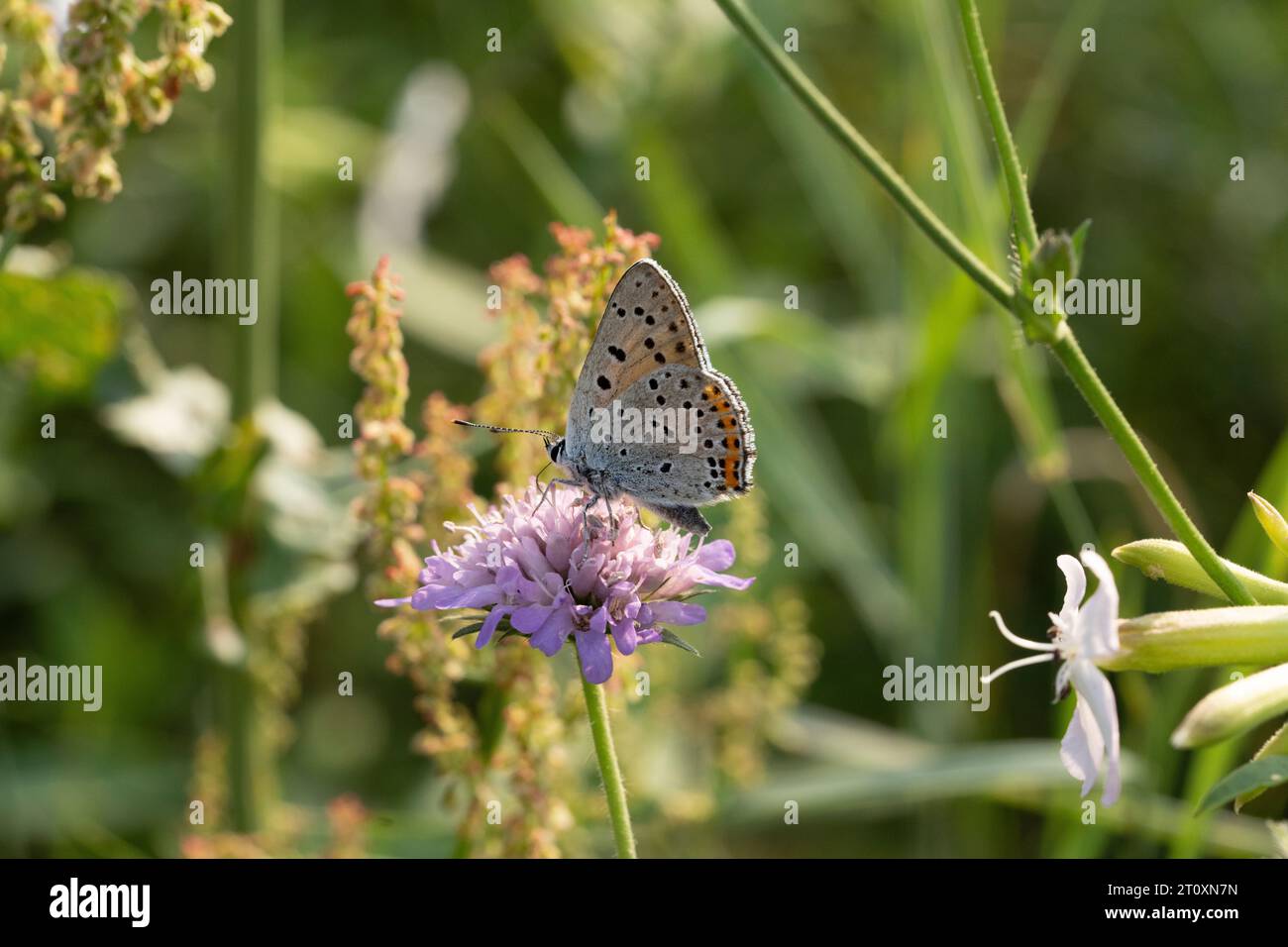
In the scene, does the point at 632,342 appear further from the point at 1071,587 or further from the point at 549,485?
the point at 1071,587

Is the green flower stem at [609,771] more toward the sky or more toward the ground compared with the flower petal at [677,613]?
more toward the ground

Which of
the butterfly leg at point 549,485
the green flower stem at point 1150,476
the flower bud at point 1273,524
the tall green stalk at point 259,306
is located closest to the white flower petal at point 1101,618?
the green flower stem at point 1150,476

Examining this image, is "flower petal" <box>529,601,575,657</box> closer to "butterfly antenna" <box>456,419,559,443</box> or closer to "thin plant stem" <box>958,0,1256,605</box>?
"butterfly antenna" <box>456,419,559,443</box>

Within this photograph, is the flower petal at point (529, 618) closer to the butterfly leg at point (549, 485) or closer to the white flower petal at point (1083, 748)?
the butterfly leg at point (549, 485)

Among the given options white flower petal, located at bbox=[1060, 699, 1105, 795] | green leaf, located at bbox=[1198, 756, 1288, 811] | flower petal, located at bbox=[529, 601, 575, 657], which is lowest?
green leaf, located at bbox=[1198, 756, 1288, 811]

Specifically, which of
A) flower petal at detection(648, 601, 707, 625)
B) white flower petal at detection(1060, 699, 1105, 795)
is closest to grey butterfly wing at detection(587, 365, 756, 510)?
flower petal at detection(648, 601, 707, 625)

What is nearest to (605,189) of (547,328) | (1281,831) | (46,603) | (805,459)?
(805,459)
